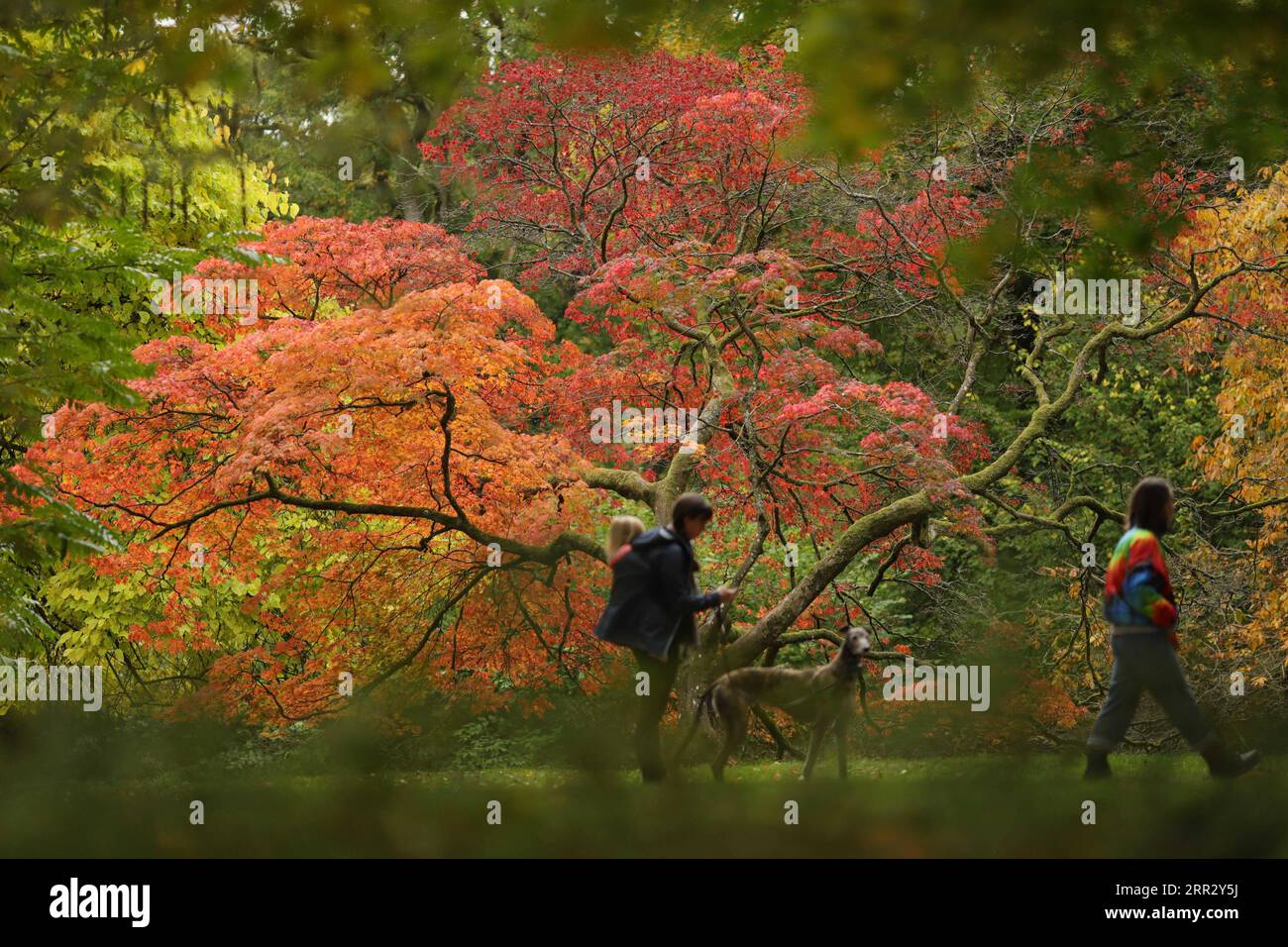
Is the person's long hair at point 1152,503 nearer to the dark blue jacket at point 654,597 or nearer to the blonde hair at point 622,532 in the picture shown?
the dark blue jacket at point 654,597

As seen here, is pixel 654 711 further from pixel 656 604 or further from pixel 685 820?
pixel 685 820

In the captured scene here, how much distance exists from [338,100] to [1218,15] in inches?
120

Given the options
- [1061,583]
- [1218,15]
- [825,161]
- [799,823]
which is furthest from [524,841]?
[1061,583]

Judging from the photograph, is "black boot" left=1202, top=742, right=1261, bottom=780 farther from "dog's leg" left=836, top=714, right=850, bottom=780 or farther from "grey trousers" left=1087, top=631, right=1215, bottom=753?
"dog's leg" left=836, top=714, right=850, bottom=780

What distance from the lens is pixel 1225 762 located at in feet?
18.7

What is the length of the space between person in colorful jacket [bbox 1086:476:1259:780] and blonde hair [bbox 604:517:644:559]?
2221mm

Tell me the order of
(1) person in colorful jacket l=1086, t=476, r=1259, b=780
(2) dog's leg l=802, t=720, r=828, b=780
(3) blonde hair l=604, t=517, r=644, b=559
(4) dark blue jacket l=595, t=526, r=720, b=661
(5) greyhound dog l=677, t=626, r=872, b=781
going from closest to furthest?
(1) person in colorful jacket l=1086, t=476, r=1259, b=780 < (4) dark blue jacket l=595, t=526, r=720, b=661 < (3) blonde hair l=604, t=517, r=644, b=559 < (2) dog's leg l=802, t=720, r=828, b=780 < (5) greyhound dog l=677, t=626, r=872, b=781

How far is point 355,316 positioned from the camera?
11.5 meters

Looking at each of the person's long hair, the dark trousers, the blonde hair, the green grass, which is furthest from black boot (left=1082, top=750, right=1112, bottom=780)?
the blonde hair

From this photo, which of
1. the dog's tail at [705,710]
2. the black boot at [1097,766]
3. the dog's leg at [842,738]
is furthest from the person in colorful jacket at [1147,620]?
the dog's tail at [705,710]

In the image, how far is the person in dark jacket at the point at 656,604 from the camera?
616 centimetres

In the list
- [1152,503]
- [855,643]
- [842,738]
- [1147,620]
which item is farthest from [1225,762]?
[842,738]

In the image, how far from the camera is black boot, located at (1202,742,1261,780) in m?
5.69

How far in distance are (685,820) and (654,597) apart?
134 cm
